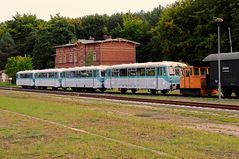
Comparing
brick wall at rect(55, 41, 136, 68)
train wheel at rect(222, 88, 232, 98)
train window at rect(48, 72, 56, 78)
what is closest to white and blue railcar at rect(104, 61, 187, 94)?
train wheel at rect(222, 88, 232, 98)

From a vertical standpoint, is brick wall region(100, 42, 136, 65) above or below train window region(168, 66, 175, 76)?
above

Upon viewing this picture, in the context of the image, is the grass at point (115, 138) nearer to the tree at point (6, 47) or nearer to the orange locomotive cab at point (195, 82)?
the orange locomotive cab at point (195, 82)

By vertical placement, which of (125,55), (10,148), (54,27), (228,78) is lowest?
(10,148)

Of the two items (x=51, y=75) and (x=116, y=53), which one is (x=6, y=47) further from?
(x=51, y=75)

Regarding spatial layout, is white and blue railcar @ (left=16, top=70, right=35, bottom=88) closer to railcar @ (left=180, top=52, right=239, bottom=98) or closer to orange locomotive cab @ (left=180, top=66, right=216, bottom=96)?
railcar @ (left=180, top=52, right=239, bottom=98)

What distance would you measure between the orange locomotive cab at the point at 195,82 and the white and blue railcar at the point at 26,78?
36.2m

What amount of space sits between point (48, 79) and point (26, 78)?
9.16m

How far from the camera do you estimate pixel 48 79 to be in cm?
6681

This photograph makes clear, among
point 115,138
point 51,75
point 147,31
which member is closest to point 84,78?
point 51,75

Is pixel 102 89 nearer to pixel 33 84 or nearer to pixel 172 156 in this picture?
pixel 33 84

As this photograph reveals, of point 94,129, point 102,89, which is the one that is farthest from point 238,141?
point 102,89

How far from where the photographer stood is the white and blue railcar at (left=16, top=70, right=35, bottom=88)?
71938 millimetres

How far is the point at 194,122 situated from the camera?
18516 millimetres

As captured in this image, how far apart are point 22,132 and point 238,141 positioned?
7.16 meters
